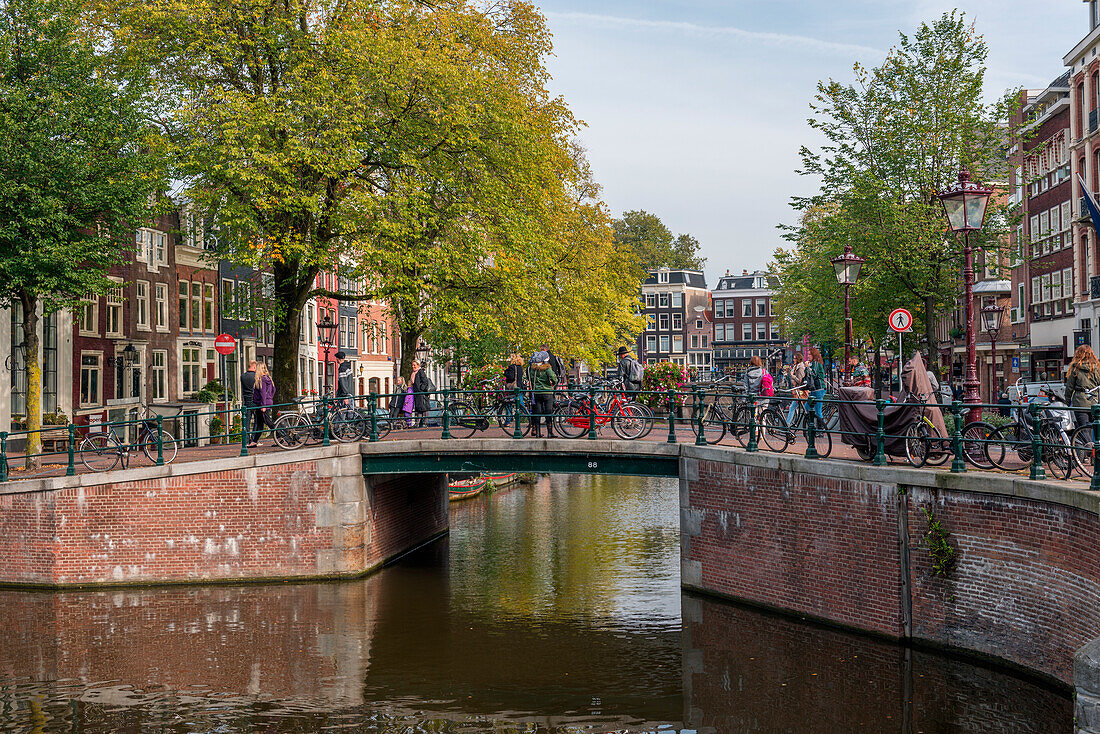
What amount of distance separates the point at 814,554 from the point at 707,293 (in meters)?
90.6

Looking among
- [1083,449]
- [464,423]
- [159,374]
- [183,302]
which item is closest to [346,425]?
[464,423]

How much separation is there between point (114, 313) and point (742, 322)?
259ft

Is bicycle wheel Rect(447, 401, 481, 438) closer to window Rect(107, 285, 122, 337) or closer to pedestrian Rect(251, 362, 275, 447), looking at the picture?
pedestrian Rect(251, 362, 275, 447)

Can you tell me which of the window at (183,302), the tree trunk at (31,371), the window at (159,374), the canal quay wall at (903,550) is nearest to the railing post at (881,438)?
the canal quay wall at (903,550)

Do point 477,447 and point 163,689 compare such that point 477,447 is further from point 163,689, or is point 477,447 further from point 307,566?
point 163,689

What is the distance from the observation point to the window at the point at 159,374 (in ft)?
112

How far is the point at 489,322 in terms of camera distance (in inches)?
957

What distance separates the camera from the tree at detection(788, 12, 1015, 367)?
93.5 feet

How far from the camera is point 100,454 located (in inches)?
742

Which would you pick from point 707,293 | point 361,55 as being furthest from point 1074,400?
point 707,293

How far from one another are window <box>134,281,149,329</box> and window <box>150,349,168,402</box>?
126 cm

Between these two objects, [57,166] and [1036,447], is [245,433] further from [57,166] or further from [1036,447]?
[1036,447]

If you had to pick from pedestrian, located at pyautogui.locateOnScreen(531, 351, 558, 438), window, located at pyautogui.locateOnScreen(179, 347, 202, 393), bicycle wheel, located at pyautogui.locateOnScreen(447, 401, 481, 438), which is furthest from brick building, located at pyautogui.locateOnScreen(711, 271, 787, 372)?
pedestrian, located at pyautogui.locateOnScreen(531, 351, 558, 438)

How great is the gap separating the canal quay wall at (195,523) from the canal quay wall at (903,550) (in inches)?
251
